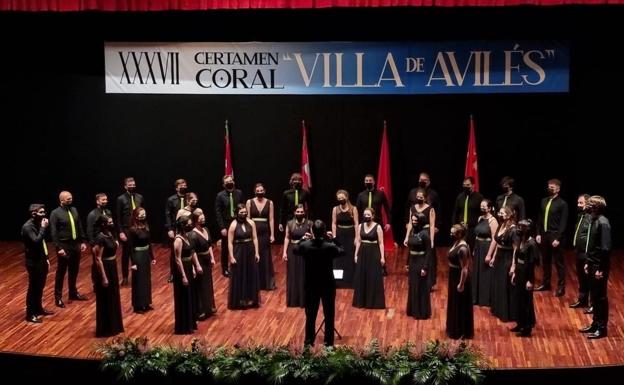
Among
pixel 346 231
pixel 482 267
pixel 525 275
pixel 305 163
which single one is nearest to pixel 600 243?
pixel 525 275

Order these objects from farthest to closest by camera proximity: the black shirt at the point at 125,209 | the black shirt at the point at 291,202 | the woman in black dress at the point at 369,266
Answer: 1. the black shirt at the point at 125,209
2. the black shirt at the point at 291,202
3. the woman in black dress at the point at 369,266

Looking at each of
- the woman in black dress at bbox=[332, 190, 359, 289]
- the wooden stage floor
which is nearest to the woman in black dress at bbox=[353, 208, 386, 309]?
the wooden stage floor

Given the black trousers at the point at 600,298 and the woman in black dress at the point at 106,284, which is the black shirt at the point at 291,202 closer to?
the woman in black dress at the point at 106,284

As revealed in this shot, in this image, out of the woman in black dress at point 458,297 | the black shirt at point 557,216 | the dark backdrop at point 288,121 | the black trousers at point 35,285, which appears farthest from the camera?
the dark backdrop at point 288,121

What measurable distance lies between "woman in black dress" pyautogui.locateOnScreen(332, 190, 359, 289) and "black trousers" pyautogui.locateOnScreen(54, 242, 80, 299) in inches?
121

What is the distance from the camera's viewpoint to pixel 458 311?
9617 millimetres

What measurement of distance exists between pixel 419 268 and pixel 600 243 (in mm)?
1940

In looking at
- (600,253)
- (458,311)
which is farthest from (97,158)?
(600,253)

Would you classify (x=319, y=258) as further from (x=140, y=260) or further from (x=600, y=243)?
(x=600, y=243)

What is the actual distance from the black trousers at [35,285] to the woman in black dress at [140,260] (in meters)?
0.98

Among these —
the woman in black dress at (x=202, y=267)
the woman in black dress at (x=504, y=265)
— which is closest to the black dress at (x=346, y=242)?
the woman in black dress at (x=202, y=267)

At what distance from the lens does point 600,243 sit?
9.39 metres

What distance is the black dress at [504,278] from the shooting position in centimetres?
1003

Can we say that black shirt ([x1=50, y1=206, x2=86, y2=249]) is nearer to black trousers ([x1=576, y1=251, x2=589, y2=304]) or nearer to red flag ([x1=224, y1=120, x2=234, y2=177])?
red flag ([x1=224, y1=120, x2=234, y2=177])
